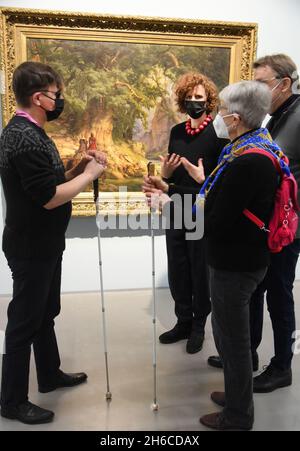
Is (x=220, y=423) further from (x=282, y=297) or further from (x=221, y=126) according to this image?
(x=221, y=126)

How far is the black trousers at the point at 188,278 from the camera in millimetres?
2664

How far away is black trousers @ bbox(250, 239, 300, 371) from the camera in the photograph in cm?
216

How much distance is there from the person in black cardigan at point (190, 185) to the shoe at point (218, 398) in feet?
1.65

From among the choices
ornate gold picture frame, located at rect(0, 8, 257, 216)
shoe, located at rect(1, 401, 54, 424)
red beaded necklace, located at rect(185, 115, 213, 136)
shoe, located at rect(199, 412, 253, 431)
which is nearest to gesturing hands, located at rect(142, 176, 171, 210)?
red beaded necklace, located at rect(185, 115, 213, 136)

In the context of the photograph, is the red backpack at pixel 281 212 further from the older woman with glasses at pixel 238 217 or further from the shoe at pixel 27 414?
the shoe at pixel 27 414

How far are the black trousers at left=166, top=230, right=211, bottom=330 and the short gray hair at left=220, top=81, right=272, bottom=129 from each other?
110 cm

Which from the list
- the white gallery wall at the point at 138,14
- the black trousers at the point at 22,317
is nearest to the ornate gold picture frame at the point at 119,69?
the white gallery wall at the point at 138,14

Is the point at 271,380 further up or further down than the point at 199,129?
further down

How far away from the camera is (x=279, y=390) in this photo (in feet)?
7.51

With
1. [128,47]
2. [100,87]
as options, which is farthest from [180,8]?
[100,87]

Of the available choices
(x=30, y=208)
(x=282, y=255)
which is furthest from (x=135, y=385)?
(x=30, y=208)

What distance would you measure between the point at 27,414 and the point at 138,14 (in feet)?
9.69

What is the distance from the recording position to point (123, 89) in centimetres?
341

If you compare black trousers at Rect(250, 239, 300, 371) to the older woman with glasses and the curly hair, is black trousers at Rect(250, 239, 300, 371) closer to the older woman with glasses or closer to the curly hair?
the older woman with glasses
